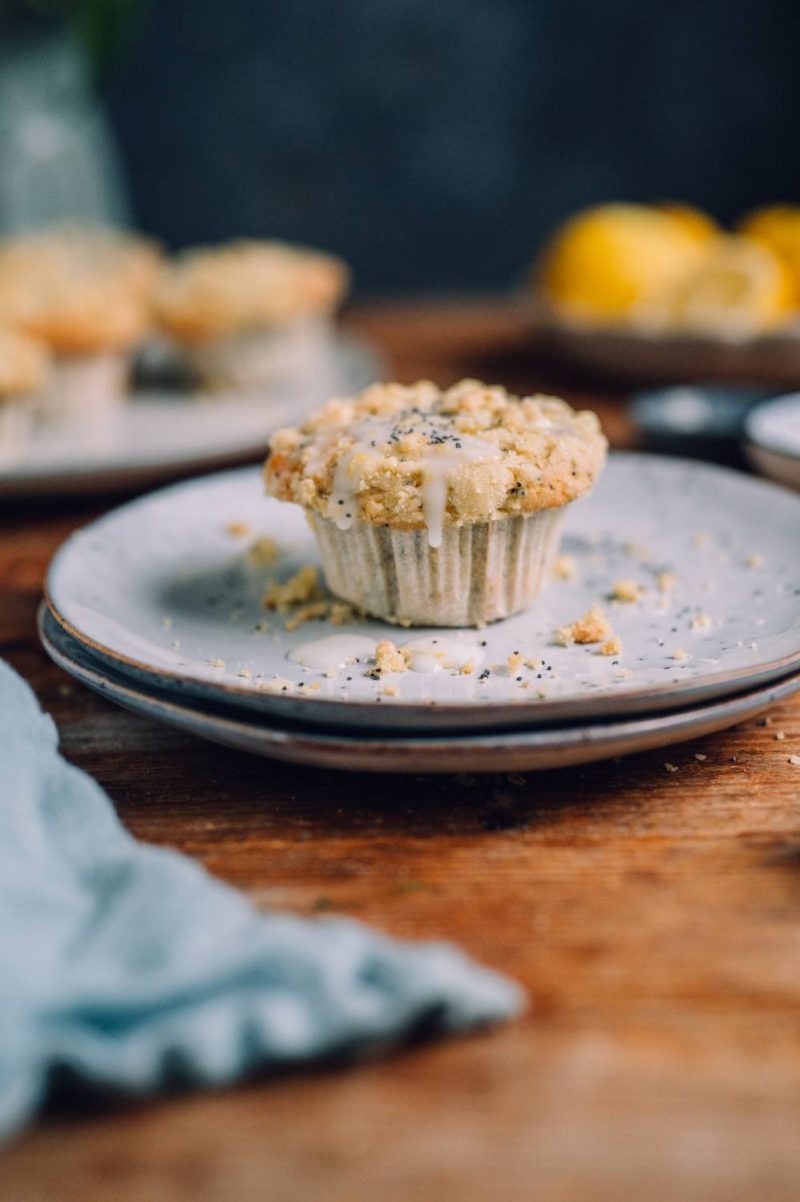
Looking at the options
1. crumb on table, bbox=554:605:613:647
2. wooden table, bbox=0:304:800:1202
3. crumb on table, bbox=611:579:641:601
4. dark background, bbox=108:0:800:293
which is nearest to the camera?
wooden table, bbox=0:304:800:1202

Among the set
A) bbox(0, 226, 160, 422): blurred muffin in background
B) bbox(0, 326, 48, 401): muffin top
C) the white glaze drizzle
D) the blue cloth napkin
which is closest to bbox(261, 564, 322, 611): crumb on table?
the white glaze drizzle

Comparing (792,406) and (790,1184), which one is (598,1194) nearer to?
(790,1184)

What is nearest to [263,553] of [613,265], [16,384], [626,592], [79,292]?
[626,592]

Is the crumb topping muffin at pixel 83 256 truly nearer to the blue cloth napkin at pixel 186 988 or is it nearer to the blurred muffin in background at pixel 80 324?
the blurred muffin in background at pixel 80 324

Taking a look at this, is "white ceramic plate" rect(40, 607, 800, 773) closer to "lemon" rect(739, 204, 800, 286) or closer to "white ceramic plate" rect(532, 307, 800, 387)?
"white ceramic plate" rect(532, 307, 800, 387)

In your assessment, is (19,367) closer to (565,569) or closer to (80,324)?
(80,324)

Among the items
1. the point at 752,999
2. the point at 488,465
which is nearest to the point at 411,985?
the point at 752,999

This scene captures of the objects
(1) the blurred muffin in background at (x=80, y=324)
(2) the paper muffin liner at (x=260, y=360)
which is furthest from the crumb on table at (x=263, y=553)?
(2) the paper muffin liner at (x=260, y=360)
